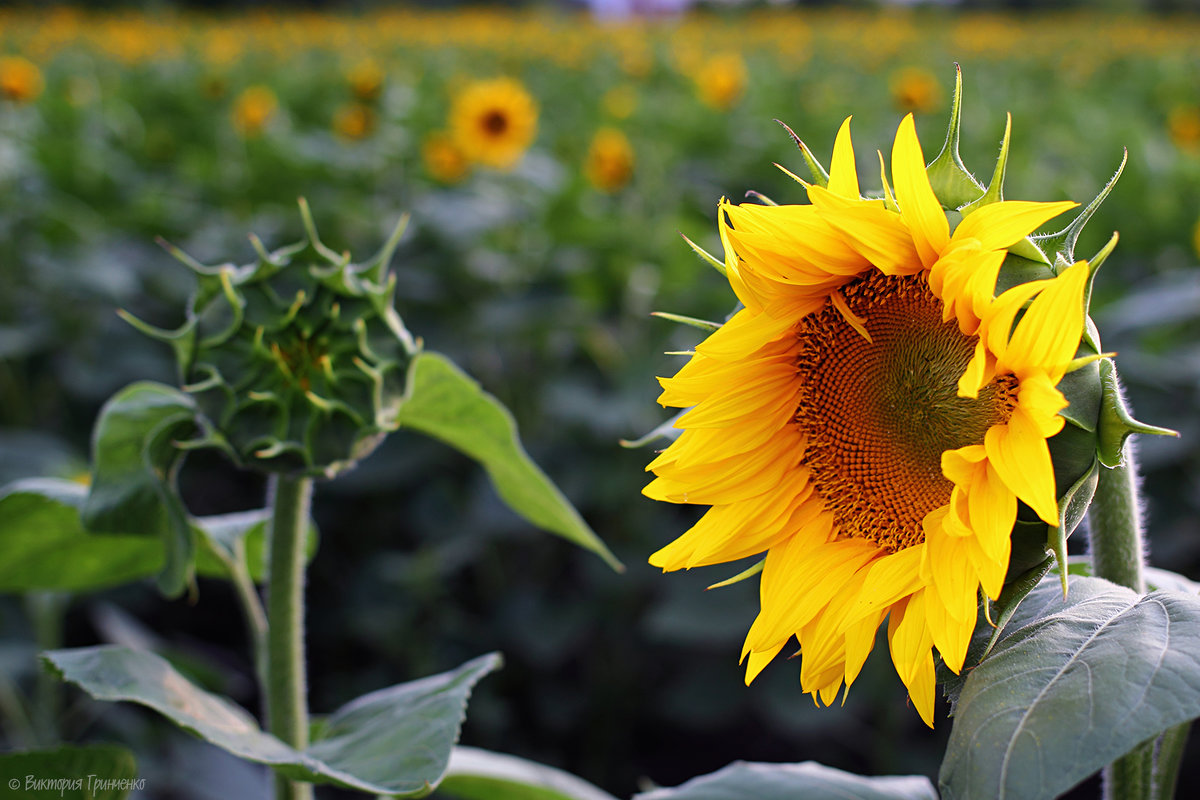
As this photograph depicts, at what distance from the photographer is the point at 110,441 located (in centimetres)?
92

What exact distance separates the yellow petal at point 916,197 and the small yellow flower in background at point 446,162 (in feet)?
10.7

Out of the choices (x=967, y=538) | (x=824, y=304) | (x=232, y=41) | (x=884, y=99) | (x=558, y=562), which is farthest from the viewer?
(x=232, y=41)

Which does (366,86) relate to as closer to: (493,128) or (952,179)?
(493,128)

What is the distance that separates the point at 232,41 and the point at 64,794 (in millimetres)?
8952

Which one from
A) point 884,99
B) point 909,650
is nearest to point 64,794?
point 909,650

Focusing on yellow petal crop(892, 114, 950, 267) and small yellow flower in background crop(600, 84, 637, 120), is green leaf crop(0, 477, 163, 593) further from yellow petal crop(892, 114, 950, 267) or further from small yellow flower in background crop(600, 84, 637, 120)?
small yellow flower in background crop(600, 84, 637, 120)

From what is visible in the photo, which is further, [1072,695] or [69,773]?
[69,773]

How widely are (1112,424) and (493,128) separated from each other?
11.0ft

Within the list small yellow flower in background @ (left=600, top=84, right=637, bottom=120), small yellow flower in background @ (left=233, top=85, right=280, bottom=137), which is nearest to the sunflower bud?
small yellow flower in background @ (left=233, top=85, right=280, bottom=137)

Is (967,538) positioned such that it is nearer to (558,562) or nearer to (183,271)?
(558,562)

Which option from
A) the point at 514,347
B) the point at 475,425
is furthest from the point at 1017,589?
the point at 514,347

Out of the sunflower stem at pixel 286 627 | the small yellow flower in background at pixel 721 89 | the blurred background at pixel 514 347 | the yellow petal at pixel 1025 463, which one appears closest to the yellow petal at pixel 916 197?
the yellow petal at pixel 1025 463

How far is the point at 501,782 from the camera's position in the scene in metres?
0.96

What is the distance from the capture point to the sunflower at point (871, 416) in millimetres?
569
